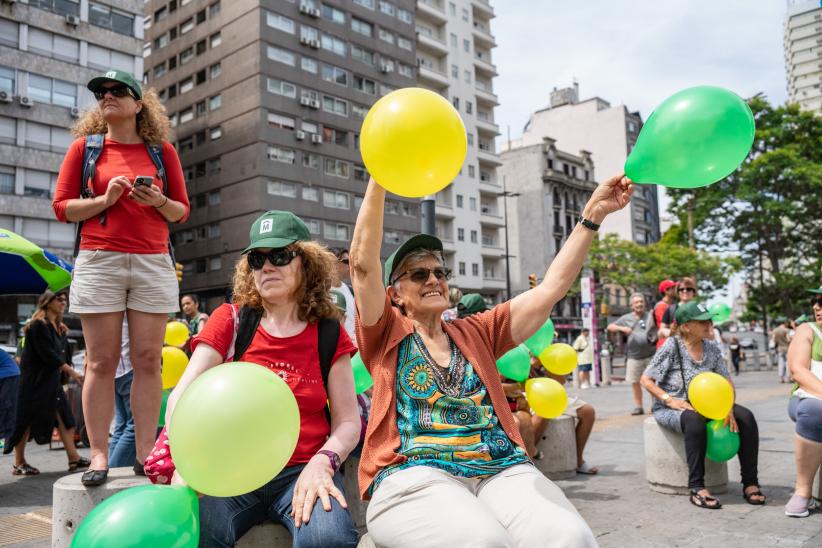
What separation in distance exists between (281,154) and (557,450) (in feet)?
124

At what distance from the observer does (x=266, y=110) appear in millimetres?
40625

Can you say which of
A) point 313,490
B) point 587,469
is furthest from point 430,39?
point 313,490

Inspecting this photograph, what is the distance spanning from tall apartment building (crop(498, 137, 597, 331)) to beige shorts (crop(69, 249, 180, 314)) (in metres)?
59.4

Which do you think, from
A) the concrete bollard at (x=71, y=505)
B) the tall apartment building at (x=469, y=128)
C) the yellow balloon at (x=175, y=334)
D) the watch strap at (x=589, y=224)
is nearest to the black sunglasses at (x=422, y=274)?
the watch strap at (x=589, y=224)

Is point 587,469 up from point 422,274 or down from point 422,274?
down

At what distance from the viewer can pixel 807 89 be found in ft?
313

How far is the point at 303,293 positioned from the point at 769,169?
31582 mm

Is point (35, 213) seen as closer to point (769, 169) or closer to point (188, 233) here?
point (188, 233)

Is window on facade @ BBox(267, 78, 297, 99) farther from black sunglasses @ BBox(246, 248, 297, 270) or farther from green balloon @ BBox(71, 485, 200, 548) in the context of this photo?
green balloon @ BBox(71, 485, 200, 548)

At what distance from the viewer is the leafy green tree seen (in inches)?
1169

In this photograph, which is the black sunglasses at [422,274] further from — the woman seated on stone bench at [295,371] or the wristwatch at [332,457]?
the wristwatch at [332,457]

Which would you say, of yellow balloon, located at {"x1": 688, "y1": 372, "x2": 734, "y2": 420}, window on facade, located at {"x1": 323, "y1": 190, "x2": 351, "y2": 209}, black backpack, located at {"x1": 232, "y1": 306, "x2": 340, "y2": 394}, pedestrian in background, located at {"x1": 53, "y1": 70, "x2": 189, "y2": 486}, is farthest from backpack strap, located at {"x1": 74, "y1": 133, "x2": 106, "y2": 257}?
window on facade, located at {"x1": 323, "y1": 190, "x2": 351, "y2": 209}

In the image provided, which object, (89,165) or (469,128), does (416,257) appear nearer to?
(89,165)

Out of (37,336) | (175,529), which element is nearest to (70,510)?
(175,529)
